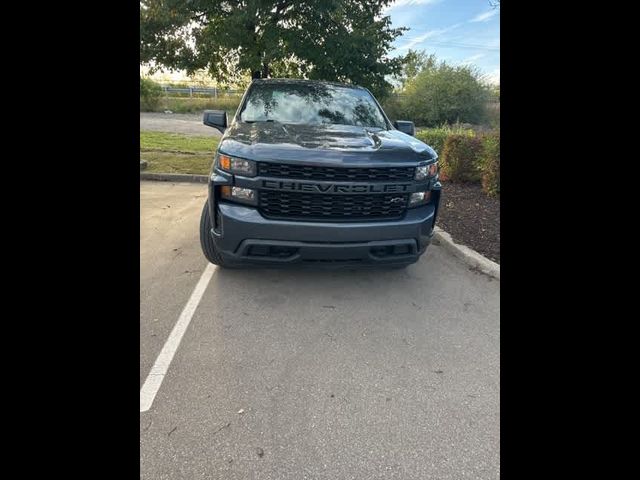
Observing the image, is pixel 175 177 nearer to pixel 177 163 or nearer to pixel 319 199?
pixel 177 163

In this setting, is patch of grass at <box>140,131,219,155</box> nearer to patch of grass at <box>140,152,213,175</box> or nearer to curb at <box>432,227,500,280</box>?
patch of grass at <box>140,152,213,175</box>

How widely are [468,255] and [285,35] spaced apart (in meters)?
5.76

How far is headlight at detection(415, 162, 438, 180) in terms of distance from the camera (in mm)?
3162

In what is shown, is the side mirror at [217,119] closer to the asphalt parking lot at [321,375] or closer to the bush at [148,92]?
the bush at [148,92]

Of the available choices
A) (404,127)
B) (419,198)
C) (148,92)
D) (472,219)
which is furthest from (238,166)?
(148,92)

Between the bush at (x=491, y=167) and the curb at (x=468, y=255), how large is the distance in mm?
1900

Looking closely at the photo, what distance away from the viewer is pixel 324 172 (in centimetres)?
289

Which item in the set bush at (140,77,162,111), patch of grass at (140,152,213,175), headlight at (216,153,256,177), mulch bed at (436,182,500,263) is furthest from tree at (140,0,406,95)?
headlight at (216,153,256,177)

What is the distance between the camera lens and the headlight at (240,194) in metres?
2.91

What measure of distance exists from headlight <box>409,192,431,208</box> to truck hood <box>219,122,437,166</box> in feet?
0.92
